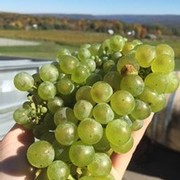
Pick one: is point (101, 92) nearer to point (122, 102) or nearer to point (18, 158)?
point (122, 102)

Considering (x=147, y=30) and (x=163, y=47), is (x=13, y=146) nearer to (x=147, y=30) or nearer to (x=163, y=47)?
(x=163, y=47)

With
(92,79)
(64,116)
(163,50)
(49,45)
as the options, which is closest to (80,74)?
(92,79)

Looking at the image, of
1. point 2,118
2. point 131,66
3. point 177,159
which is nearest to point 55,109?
point 131,66

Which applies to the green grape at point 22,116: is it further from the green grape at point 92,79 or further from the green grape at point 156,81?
the green grape at point 156,81

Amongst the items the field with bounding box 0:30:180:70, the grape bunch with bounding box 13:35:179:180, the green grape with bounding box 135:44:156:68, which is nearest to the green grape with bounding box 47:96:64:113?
the grape bunch with bounding box 13:35:179:180

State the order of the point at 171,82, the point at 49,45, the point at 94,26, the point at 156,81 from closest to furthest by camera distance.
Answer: the point at 156,81 < the point at 171,82 < the point at 49,45 < the point at 94,26

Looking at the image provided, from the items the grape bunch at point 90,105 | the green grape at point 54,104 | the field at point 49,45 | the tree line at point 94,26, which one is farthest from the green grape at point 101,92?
the tree line at point 94,26
